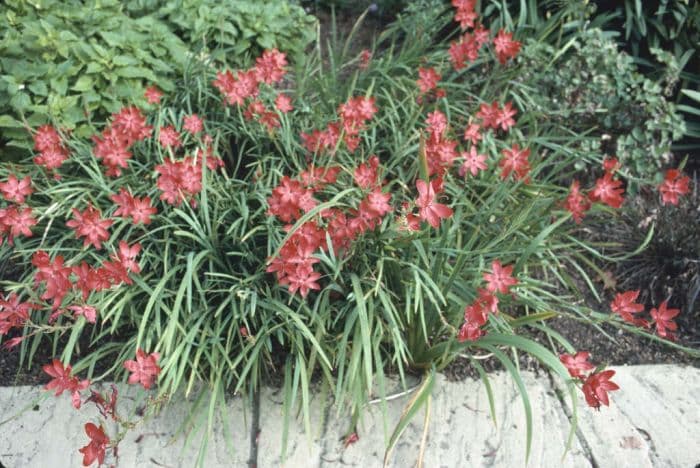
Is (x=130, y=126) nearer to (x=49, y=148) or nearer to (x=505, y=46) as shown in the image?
(x=49, y=148)

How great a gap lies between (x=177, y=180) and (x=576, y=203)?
1.37 meters

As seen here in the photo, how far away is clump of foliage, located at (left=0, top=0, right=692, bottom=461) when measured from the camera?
82.1 inches

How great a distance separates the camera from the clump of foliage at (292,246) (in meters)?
2.09

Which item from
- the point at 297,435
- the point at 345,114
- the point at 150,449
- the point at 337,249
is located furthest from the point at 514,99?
the point at 150,449

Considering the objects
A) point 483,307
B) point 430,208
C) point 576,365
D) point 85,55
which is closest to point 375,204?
point 430,208

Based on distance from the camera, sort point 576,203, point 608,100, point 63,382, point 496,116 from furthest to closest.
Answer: point 608,100
point 496,116
point 576,203
point 63,382

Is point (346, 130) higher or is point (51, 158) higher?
point (346, 130)

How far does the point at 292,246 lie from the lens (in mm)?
2000

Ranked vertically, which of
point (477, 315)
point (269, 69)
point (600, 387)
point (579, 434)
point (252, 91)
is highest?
point (269, 69)

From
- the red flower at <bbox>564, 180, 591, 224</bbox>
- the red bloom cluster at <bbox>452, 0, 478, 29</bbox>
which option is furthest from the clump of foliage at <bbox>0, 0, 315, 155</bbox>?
the red flower at <bbox>564, 180, 591, 224</bbox>

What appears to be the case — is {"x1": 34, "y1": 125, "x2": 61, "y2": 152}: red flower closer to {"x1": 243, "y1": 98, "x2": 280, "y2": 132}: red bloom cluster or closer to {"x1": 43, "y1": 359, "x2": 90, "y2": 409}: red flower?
{"x1": 243, "y1": 98, "x2": 280, "y2": 132}: red bloom cluster

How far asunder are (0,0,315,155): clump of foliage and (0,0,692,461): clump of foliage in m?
0.12

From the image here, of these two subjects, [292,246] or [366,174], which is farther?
[366,174]

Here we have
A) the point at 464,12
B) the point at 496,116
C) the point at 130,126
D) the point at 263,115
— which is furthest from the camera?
the point at 464,12
